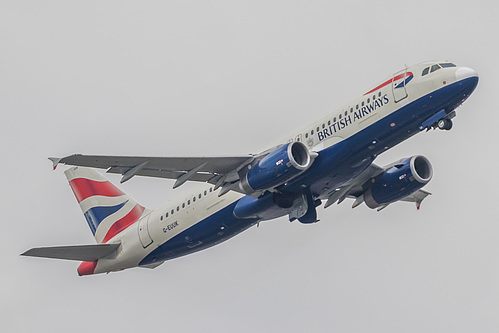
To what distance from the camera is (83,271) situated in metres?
50.3

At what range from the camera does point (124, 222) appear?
51.5 metres

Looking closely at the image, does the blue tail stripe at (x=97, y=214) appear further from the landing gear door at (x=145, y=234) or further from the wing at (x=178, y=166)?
the wing at (x=178, y=166)

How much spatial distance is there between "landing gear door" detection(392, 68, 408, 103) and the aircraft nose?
7.67 feet

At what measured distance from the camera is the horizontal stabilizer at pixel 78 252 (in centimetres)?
4598

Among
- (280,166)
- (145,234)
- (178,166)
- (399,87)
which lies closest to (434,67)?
(399,87)

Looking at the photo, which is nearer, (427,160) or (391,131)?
(391,131)

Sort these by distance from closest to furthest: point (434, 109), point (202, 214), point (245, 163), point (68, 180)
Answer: point (434, 109), point (245, 163), point (202, 214), point (68, 180)

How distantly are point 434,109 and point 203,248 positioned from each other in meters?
14.7

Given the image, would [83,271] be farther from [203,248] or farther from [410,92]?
[410,92]

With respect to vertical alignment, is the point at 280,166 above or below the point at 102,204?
above

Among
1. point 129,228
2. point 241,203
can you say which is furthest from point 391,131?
point 129,228

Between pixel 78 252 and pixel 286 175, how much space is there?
540 inches

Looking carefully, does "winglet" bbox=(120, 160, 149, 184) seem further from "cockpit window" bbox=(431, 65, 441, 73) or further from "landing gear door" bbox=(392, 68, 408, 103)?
"cockpit window" bbox=(431, 65, 441, 73)

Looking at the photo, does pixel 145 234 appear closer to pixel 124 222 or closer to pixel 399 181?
pixel 124 222
